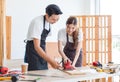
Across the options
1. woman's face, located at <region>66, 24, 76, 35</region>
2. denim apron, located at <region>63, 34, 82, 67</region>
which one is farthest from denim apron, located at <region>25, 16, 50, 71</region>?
denim apron, located at <region>63, 34, 82, 67</region>

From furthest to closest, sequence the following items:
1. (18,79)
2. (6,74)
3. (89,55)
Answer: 1. (89,55)
2. (6,74)
3. (18,79)

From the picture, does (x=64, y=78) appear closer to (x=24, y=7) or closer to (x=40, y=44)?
(x=40, y=44)

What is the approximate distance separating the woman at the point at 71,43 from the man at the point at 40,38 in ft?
1.30

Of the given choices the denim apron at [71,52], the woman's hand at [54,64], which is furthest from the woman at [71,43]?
the woman's hand at [54,64]

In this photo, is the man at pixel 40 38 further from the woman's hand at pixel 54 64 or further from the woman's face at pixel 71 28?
the woman's face at pixel 71 28

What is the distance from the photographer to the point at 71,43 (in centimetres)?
311

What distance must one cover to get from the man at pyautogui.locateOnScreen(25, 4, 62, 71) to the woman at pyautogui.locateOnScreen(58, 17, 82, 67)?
1.30 feet

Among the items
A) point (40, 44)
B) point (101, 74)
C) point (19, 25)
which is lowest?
point (101, 74)

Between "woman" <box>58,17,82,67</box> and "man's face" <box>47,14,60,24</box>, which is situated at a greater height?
"man's face" <box>47,14,60,24</box>

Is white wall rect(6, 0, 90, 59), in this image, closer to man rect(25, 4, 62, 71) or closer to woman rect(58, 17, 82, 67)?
woman rect(58, 17, 82, 67)

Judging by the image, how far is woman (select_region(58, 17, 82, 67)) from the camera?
2962 mm

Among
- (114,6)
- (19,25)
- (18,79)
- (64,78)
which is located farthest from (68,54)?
(114,6)

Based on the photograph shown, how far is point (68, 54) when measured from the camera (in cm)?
317

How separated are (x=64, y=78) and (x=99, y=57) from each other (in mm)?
2357
